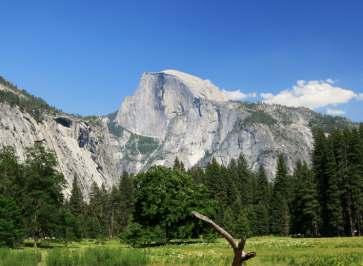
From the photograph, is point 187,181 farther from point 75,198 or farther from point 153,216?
point 75,198

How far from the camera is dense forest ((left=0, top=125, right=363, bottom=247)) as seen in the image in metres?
69.1

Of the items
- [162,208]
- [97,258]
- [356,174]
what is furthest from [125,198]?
[97,258]

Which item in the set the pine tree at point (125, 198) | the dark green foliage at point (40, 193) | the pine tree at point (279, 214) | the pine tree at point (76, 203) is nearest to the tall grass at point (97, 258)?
the dark green foliage at point (40, 193)

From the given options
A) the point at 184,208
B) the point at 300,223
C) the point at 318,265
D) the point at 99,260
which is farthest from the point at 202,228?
the point at 99,260

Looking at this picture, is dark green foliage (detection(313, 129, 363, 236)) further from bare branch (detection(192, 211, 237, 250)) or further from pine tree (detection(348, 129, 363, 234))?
bare branch (detection(192, 211, 237, 250))

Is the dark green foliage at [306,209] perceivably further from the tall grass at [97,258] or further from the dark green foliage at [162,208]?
the tall grass at [97,258]

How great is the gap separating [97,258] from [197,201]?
5516cm

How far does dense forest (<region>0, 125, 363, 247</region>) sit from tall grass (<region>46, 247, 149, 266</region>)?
4098 centimetres

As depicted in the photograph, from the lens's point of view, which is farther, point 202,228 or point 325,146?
point 325,146

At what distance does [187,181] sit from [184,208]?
5877 millimetres

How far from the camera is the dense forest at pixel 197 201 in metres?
69.1

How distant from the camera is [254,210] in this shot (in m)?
118

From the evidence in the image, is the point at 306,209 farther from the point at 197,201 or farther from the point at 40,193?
the point at 40,193

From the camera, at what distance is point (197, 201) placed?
243 feet
